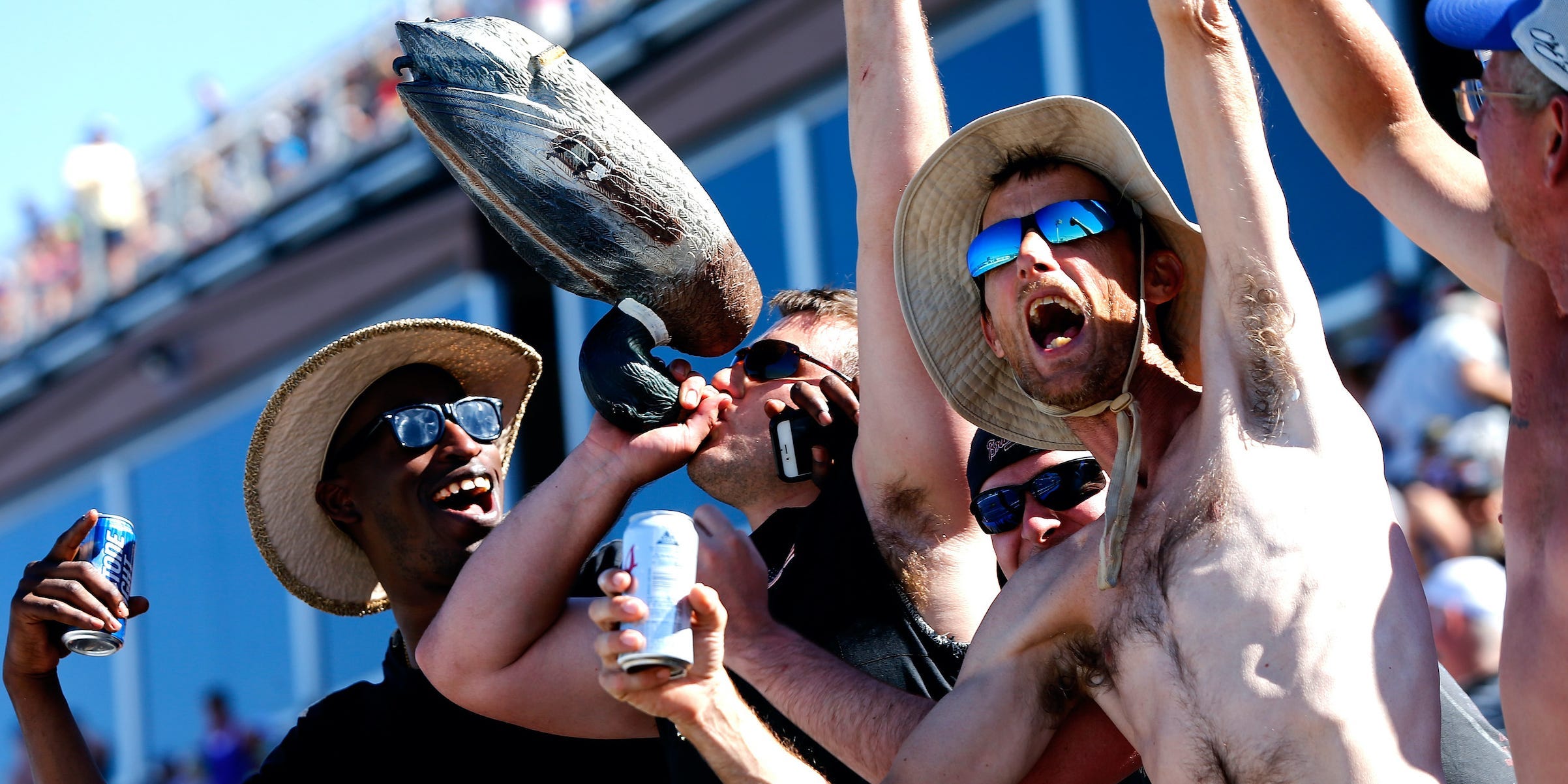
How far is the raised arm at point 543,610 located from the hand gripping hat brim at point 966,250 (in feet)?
1.70

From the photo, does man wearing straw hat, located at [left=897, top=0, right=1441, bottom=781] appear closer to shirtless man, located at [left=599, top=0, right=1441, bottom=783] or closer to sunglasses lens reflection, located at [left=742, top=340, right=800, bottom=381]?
shirtless man, located at [left=599, top=0, right=1441, bottom=783]

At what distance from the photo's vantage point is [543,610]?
3.20m

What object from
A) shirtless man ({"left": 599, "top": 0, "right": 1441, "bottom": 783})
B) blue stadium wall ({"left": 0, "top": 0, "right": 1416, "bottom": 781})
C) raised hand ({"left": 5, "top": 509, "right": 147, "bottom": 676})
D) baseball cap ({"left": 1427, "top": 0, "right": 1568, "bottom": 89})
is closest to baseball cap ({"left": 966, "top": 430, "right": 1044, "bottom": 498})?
shirtless man ({"left": 599, "top": 0, "right": 1441, "bottom": 783})

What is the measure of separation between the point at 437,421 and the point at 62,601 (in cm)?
80

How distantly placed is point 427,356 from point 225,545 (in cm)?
924

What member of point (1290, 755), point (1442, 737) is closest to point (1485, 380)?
point (1442, 737)

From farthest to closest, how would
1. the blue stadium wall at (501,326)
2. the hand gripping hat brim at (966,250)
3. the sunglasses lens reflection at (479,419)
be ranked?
the blue stadium wall at (501,326), the sunglasses lens reflection at (479,419), the hand gripping hat brim at (966,250)

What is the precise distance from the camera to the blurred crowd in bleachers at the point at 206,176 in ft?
39.0

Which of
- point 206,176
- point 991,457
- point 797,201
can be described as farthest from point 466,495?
point 206,176

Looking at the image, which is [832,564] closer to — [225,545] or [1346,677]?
[1346,677]

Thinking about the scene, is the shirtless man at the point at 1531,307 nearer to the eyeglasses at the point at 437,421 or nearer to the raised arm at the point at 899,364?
the raised arm at the point at 899,364

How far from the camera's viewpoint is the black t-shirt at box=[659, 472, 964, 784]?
299 cm

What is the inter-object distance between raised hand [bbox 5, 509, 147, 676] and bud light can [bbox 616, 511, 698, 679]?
1341mm

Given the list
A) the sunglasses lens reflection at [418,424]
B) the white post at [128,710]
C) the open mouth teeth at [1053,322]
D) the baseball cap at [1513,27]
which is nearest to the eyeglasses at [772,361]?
the sunglasses lens reflection at [418,424]
